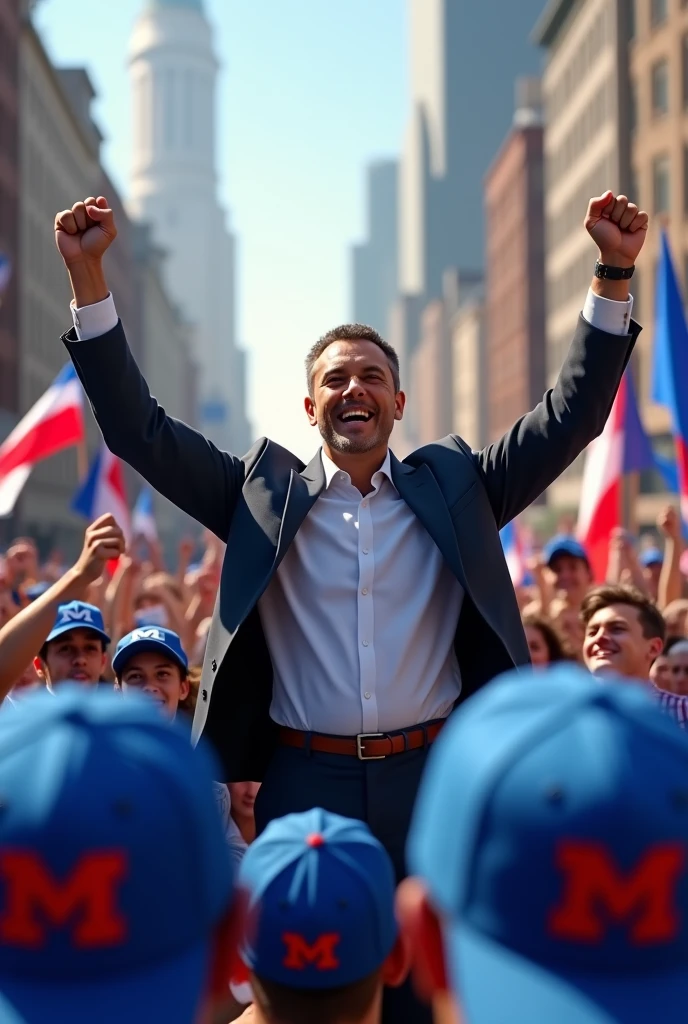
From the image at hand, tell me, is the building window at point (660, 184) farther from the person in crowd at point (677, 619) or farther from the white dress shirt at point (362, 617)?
the white dress shirt at point (362, 617)

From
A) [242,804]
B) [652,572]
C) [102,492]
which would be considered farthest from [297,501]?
[102,492]

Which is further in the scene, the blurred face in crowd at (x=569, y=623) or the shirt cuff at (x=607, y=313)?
the blurred face in crowd at (x=569, y=623)

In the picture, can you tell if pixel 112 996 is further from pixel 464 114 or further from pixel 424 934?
pixel 464 114

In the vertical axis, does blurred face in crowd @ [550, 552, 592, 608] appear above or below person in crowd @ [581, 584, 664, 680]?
above

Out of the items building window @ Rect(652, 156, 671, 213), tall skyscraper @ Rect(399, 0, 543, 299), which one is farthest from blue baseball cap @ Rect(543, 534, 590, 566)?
tall skyscraper @ Rect(399, 0, 543, 299)

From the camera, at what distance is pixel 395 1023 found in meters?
3.07

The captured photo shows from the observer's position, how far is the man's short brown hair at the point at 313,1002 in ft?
5.90

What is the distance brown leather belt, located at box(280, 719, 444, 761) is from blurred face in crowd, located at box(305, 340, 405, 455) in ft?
2.30

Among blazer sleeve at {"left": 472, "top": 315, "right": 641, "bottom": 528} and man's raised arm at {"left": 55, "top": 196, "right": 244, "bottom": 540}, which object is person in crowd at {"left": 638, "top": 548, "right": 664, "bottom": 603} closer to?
blazer sleeve at {"left": 472, "top": 315, "right": 641, "bottom": 528}

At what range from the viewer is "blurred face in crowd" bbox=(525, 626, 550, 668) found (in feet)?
22.0

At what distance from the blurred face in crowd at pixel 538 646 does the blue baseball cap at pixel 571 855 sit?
17.8 ft

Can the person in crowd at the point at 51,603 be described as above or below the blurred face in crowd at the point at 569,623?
above

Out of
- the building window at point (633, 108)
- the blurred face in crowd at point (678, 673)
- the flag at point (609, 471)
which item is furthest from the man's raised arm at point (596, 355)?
the building window at point (633, 108)

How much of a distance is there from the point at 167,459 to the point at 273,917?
187cm
